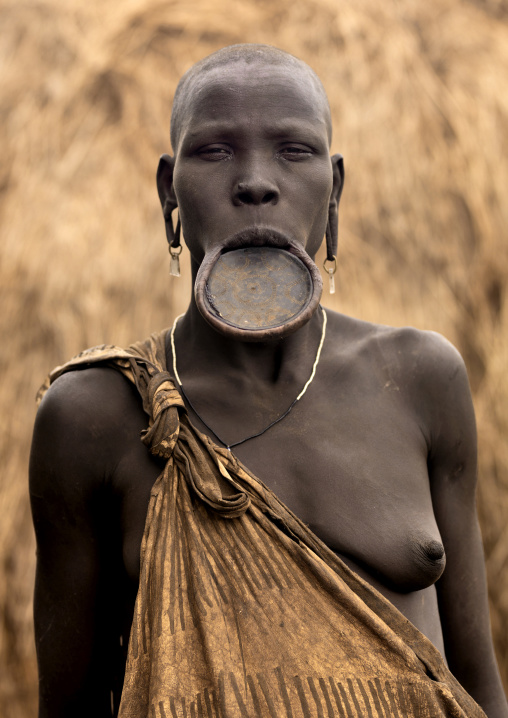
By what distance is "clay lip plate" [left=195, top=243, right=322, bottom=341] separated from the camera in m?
1.40

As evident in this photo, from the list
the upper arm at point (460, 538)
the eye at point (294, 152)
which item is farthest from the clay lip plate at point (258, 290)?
the upper arm at point (460, 538)

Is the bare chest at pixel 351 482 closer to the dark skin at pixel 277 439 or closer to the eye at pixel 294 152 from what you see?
the dark skin at pixel 277 439

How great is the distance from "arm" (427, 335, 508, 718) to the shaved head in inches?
21.6

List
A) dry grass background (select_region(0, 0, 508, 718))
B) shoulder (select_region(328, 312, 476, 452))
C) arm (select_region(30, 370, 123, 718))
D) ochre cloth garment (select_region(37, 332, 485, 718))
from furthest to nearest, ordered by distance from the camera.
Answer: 1. dry grass background (select_region(0, 0, 508, 718))
2. shoulder (select_region(328, 312, 476, 452))
3. arm (select_region(30, 370, 123, 718))
4. ochre cloth garment (select_region(37, 332, 485, 718))

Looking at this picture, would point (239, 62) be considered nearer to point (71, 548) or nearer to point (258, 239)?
point (258, 239)

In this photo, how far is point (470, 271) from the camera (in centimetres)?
374

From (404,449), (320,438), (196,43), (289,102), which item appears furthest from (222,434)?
(196,43)

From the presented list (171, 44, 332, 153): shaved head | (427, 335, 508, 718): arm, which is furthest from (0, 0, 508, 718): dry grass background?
(171, 44, 332, 153): shaved head

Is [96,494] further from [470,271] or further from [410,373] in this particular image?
[470,271]

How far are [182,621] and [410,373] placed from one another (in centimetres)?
65

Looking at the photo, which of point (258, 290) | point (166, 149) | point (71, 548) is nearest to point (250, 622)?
point (71, 548)

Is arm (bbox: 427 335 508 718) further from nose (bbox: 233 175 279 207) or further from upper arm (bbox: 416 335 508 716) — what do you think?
nose (bbox: 233 175 279 207)

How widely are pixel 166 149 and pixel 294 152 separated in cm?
247

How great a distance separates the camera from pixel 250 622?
1.36 m
